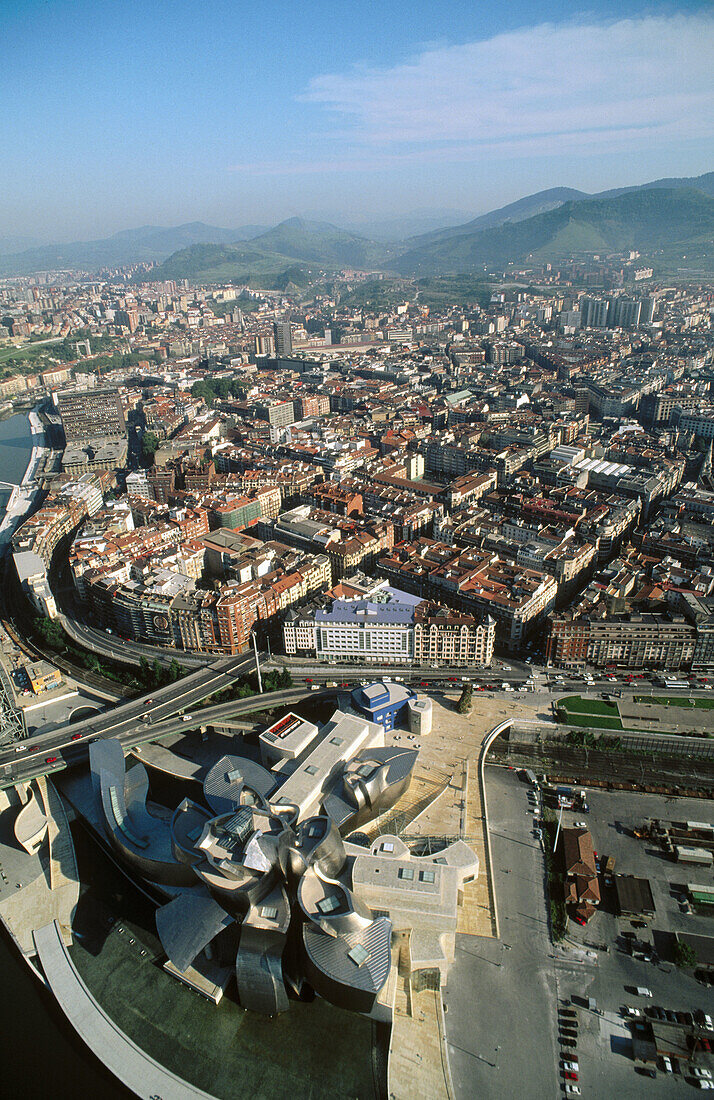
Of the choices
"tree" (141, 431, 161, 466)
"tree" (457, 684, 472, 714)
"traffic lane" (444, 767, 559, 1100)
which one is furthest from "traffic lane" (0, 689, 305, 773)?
"tree" (141, 431, 161, 466)

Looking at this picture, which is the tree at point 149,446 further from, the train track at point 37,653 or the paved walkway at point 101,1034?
the paved walkway at point 101,1034

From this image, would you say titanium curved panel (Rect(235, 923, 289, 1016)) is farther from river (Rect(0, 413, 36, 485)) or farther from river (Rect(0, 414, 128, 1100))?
river (Rect(0, 413, 36, 485))

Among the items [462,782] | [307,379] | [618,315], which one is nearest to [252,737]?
[462,782]

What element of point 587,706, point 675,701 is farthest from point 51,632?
point 675,701

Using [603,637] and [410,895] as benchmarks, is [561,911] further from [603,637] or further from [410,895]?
[603,637]

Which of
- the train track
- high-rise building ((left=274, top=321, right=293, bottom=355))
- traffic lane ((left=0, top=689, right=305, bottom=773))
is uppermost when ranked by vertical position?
high-rise building ((left=274, top=321, right=293, bottom=355))

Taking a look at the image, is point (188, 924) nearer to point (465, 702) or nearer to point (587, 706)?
point (465, 702)
